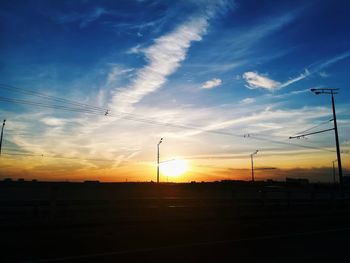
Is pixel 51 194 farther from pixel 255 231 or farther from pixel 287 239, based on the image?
pixel 287 239

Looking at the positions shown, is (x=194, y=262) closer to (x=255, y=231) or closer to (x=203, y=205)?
(x=255, y=231)

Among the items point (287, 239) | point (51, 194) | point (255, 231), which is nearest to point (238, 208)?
point (255, 231)

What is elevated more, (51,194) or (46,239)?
(51,194)

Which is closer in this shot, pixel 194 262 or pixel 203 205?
pixel 194 262

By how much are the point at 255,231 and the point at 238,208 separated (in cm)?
646

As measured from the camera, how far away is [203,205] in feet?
61.5

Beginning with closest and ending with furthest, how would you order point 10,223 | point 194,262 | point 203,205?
1. point 194,262
2. point 10,223
3. point 203,205

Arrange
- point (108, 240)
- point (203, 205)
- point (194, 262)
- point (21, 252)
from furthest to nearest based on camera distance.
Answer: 1. point (203, 205)
2. point (108, 240)
3. point (21, 252)
4. point (194, 262)

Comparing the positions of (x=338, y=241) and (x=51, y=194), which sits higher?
(x=51, y=194)

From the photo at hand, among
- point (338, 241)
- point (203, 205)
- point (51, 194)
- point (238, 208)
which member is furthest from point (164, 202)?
point (338, 241)

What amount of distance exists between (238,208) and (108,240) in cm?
1064

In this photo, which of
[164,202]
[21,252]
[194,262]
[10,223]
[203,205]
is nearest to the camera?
[194,262]

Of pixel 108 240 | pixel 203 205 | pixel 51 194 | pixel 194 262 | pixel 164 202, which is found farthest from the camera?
→ pixel 203 205

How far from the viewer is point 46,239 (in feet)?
35.1
